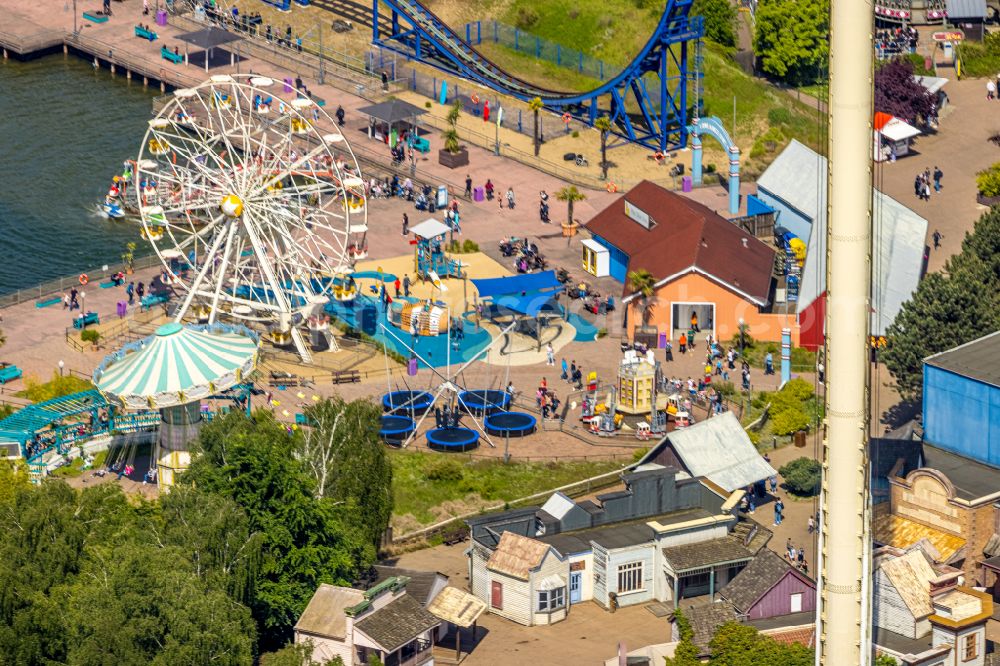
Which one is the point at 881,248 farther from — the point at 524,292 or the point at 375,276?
the point at 375,276

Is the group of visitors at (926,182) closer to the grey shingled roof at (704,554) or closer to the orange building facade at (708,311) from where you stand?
the orange building facade at (708,311)

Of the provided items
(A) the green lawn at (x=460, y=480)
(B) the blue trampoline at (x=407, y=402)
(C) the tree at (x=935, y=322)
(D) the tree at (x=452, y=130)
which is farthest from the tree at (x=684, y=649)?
(D) the tree at (x=452, y=130)

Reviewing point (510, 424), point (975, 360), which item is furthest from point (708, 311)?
point (975, 360)

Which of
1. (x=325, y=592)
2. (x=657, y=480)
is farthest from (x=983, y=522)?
(x=325, y=592)

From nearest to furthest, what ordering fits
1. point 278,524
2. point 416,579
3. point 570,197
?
point 278,524 → point 416,579 → point 570,197

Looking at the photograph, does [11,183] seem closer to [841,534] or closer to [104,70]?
[104,70]

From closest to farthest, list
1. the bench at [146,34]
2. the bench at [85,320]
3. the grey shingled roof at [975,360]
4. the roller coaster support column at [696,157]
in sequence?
the grey shingled roof at [975,360] < the bench at [85,320] < the roller coaster support column at [696,157] < the bench at [146,34]
